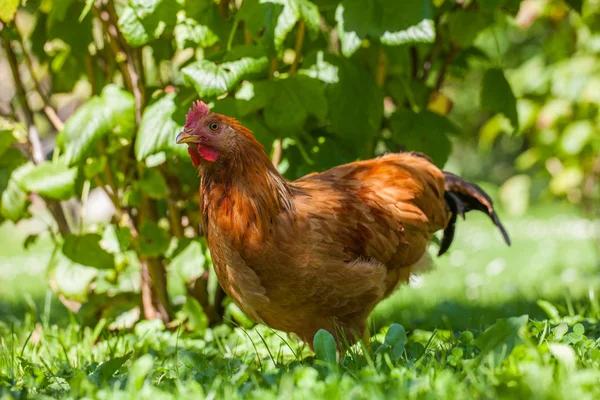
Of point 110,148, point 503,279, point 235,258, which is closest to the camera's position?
point 235,258

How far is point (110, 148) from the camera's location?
3.58 meters

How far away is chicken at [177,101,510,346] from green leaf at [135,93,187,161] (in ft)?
0.94

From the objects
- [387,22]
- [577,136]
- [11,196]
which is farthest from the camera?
[577,136]

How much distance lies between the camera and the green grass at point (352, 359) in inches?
80.2

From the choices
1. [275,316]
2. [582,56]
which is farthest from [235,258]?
[582,56]

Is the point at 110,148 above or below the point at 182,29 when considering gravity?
below

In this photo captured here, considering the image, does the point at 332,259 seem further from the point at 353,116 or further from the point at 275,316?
the point at 353,116

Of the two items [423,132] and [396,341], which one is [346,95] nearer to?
[423,132]

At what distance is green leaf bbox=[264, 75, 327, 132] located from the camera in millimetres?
3199

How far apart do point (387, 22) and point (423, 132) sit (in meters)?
0.77

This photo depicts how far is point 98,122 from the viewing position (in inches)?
129

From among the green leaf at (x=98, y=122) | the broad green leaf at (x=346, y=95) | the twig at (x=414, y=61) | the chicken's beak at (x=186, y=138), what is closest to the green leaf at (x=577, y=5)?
the twig at (x=414, y=61)

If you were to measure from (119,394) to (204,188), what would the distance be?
3.61 feet

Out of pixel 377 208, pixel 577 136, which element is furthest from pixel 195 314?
pixel 577 136
